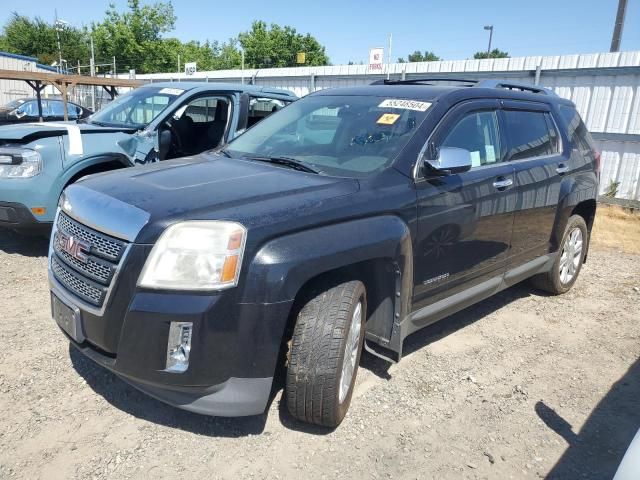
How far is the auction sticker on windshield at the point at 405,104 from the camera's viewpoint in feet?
11.0

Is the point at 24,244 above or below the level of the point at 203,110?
below

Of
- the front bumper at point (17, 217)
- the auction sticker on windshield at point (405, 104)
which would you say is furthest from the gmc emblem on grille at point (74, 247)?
the front bumper at point (17, 217)

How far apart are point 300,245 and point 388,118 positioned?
1.41m

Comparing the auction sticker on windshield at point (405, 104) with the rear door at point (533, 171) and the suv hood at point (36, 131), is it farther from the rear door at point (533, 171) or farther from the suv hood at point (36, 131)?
the suv hood at point (36, 131)

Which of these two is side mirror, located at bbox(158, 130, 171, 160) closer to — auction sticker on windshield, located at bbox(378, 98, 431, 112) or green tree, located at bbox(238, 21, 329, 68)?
auction sticker on windshield, located at bbox(378, 98, 431, 112)

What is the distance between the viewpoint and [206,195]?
8.40 ft

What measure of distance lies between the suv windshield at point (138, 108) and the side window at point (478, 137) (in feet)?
12.8

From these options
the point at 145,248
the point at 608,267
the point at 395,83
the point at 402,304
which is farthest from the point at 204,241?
the point at 608,267

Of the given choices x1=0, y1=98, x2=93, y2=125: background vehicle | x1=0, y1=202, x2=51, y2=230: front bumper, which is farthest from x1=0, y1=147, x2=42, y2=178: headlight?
x1=0, y1=98, x2=93, y2=125: background vehicle

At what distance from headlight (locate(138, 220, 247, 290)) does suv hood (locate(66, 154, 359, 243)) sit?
0.05m

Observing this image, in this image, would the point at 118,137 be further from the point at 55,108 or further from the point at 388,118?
the point at 55,108

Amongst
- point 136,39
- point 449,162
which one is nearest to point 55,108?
point 449,162

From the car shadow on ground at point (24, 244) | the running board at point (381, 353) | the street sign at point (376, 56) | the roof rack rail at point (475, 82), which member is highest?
the street sign at point (376, 56)

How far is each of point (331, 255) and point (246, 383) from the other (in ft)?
2.40
